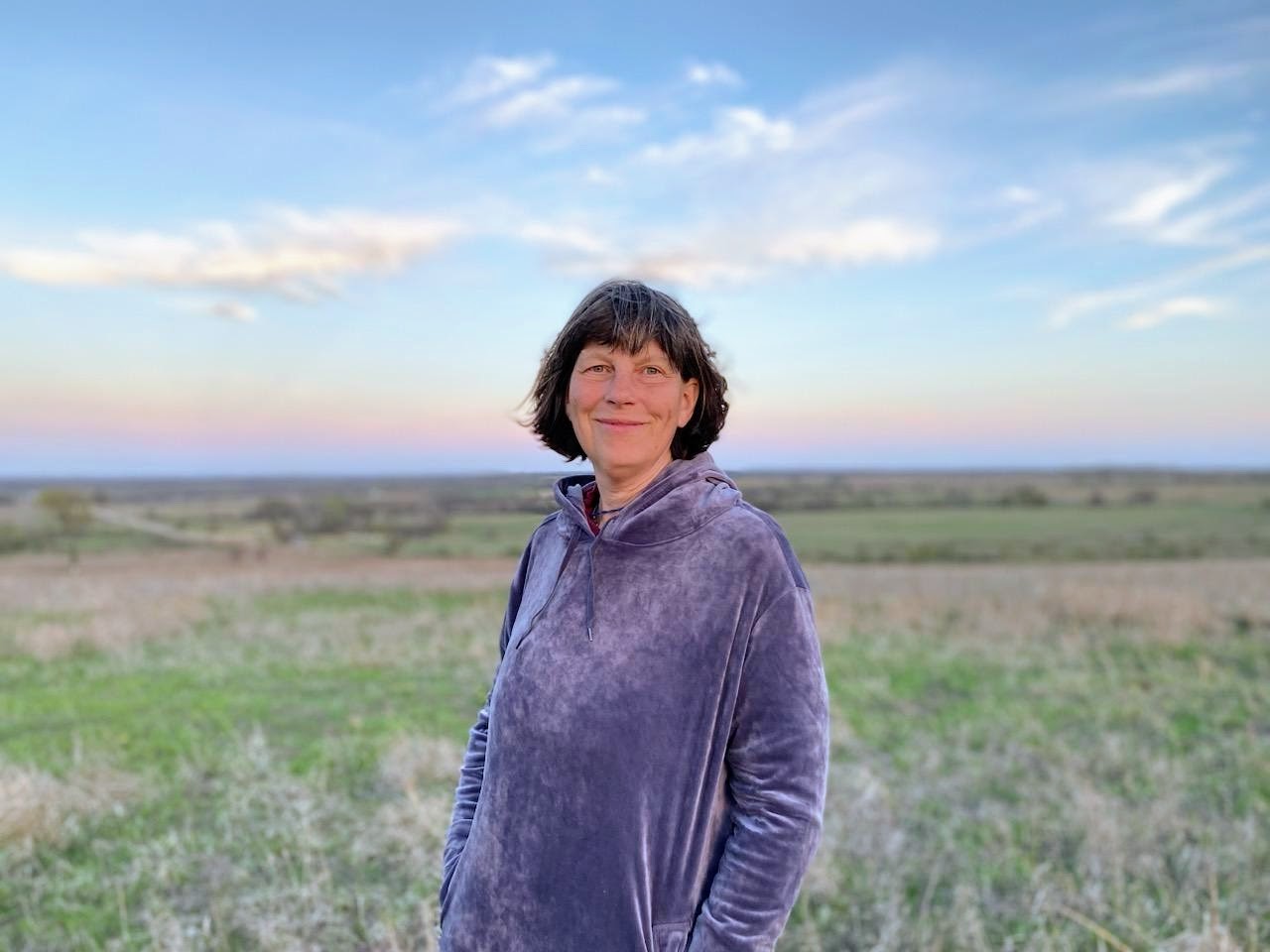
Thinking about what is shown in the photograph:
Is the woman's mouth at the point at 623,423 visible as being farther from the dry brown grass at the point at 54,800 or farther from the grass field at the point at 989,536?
the grass field at the point at 989,536

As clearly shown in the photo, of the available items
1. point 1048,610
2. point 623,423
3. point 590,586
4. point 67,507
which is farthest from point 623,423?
point 67,507

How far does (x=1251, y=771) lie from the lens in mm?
6141

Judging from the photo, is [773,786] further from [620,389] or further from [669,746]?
[620,389]

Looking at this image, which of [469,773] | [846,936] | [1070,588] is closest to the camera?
[469,773]

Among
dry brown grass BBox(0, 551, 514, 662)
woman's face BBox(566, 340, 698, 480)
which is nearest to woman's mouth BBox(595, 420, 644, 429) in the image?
woman's face BBox(566, 340, 698, 480)

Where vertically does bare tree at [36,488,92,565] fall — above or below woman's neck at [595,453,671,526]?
below

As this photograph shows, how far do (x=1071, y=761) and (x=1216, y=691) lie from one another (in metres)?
3.31

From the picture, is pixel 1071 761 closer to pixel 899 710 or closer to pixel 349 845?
pixel 899 710

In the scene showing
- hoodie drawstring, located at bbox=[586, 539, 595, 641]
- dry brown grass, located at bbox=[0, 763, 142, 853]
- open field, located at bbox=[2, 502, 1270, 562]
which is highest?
hoodie drawstring, located at bbox=[586, 539, 595, 641]

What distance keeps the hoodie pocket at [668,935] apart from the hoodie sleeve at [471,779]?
0.50 metres

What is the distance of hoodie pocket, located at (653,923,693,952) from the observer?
158cm

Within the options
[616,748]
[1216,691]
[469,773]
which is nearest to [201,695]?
[469,773]

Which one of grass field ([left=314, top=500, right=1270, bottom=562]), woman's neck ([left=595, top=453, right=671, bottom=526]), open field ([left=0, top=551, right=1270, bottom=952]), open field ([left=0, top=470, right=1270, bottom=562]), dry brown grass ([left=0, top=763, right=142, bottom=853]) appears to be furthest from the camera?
open field ([left=0, top=470, right=1270, bottom=562])

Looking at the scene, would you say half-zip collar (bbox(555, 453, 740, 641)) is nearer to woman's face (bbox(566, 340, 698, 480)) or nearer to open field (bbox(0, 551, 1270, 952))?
A: woman's face (bbox(566, 340, 698, 480))
